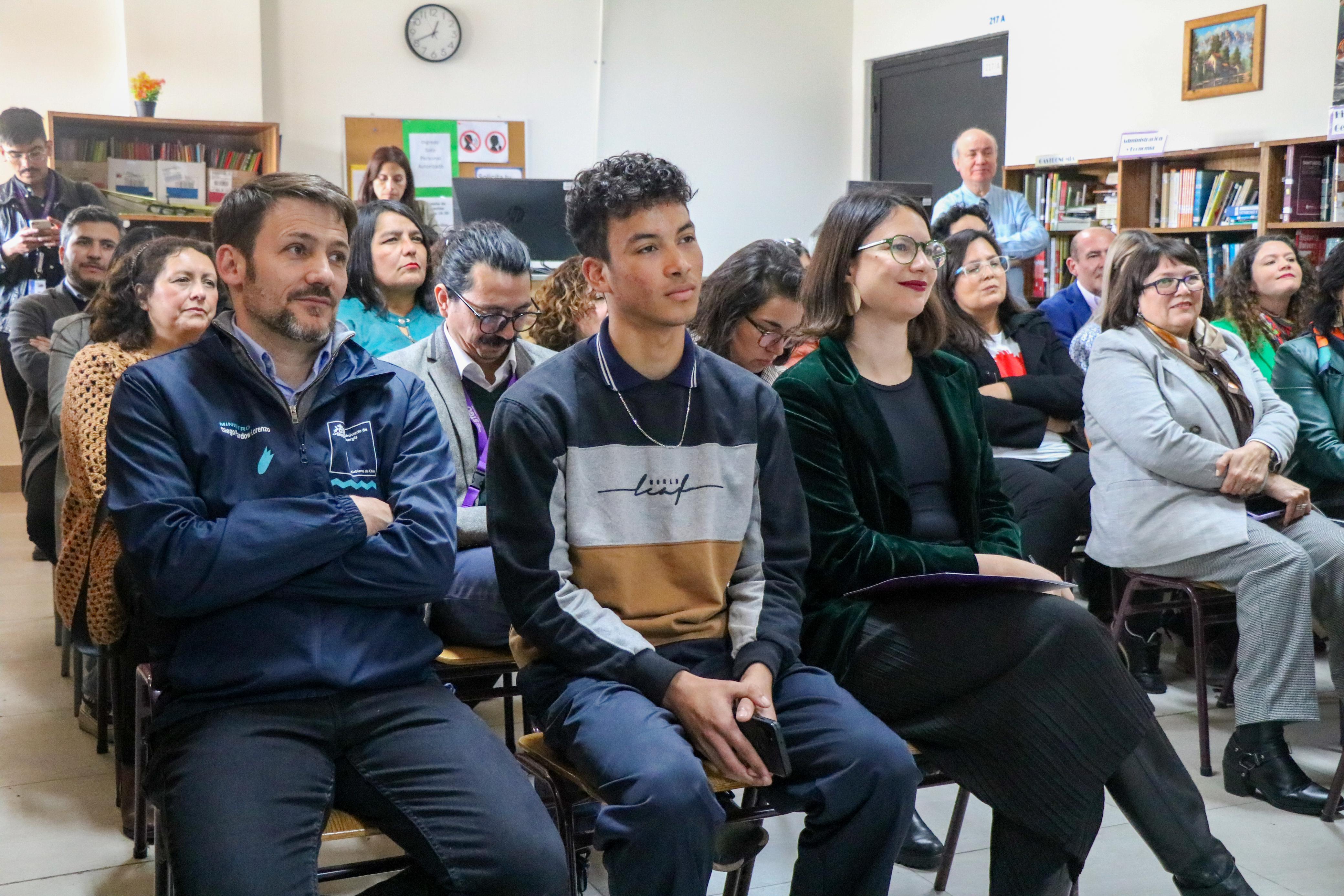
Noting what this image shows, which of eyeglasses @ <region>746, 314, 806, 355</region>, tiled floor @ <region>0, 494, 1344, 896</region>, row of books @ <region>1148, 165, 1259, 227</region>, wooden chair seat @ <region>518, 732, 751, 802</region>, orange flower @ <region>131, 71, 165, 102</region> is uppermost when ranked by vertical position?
orange flower @ <region>131, 71, 165, 102</region>

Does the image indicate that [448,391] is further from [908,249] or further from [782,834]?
[782,834]

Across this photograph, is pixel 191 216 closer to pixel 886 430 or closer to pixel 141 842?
pixel 141 842

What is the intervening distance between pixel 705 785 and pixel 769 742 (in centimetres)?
11

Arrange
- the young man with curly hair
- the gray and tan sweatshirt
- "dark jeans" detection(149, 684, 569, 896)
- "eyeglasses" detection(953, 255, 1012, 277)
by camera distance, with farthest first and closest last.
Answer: "eyeglasses" detection(953, 255, 1012, 277) < the gray and tan sweatshirt < the young man with curly hair < "dark jeans" detection(149, 684, 569, 896)

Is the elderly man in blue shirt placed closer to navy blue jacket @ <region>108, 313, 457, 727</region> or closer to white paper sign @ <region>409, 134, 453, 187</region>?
white paper sign @ <region>409, 134, 453, 187</region>

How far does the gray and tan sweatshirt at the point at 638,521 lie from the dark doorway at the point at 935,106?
6.02m

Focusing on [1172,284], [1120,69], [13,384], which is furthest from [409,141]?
[1172,284]

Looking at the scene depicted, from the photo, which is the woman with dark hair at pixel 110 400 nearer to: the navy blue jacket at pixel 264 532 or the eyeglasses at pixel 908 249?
the navy blue jacket at pixel 264 532

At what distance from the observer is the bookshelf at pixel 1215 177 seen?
5484 mm

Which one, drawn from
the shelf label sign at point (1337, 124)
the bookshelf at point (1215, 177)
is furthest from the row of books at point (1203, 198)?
the shelf label sign at point (1337, 124)

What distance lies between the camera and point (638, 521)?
1.75 metres

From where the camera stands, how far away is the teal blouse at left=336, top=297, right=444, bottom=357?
10.2 feet

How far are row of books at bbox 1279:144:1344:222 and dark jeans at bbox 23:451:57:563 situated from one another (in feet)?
16.5

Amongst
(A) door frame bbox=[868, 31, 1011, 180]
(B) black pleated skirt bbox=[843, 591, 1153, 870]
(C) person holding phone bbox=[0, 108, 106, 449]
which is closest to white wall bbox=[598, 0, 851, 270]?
(A) door frame bbox=[868, 31, 1011, 180]
